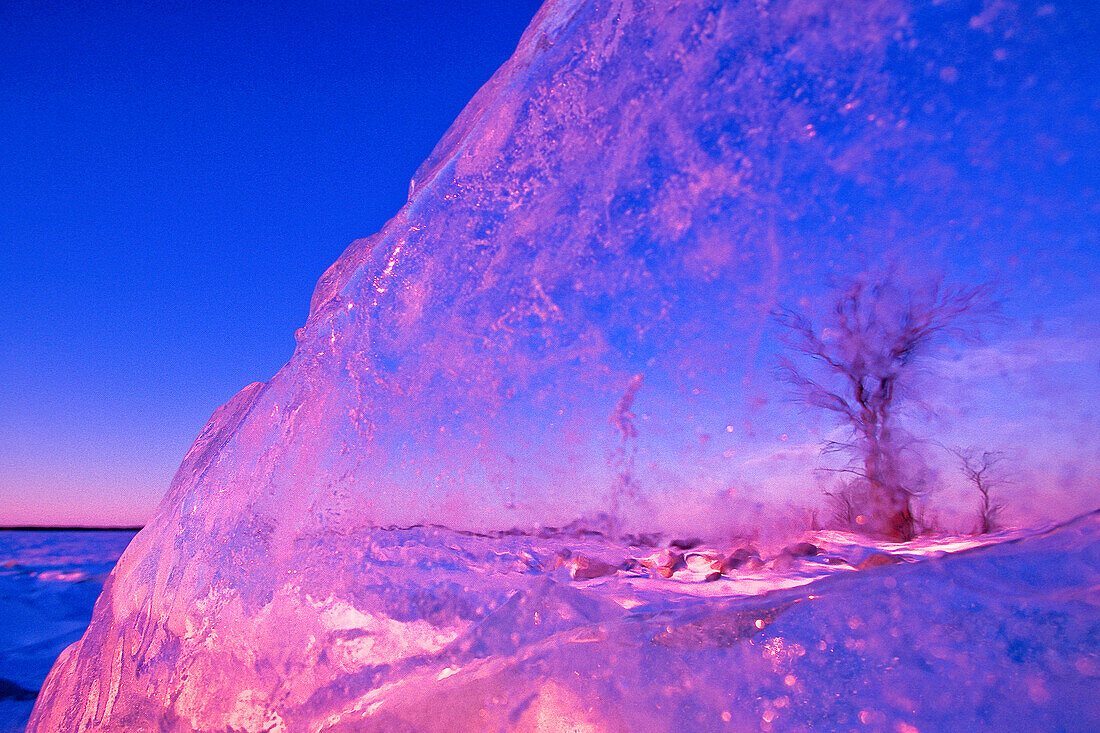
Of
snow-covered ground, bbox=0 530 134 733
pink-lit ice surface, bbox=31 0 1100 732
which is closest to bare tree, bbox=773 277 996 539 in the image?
pink-lit ice surface, bbox=31 0 1100 732

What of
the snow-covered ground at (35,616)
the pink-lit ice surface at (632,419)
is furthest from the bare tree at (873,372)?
the snow-covered ground at (35,616)

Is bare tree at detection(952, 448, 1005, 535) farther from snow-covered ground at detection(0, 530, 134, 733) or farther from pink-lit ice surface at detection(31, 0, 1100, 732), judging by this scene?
snow-covered ground at detection(0, 530, 134, 733)

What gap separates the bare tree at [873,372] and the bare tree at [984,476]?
0.27 ft

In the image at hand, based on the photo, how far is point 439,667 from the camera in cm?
125

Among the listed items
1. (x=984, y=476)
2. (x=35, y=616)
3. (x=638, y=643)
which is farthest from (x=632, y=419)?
(x=35, y=616)

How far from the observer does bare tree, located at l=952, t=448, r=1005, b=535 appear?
1107 mm

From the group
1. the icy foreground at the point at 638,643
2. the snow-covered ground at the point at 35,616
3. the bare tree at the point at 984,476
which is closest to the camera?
the icy foreground at the point at 638,643

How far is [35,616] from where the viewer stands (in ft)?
14.8

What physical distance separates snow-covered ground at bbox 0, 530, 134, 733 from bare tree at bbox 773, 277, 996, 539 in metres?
3.44

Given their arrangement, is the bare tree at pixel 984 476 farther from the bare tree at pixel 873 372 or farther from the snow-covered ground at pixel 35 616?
the snow-covered ground at pixel 35 616

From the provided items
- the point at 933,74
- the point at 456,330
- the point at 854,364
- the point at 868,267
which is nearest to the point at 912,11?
the point at 933,74

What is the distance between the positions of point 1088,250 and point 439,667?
154 centimetres

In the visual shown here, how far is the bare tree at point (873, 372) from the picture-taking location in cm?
119

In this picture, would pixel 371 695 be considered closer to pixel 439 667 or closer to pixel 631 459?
pixel 439 667
